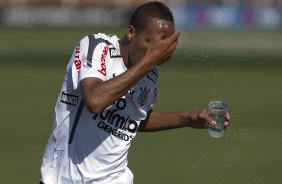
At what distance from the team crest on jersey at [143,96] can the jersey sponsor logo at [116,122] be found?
0.53 feet

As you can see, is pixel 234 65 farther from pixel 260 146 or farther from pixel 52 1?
pixel 52 1

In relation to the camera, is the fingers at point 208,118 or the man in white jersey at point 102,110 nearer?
the man in white jersey at point 102,110

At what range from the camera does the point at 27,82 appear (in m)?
23.8

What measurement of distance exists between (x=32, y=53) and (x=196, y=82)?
7786 millimetres

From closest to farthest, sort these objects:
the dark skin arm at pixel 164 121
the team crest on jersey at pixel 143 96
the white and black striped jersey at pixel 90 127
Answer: the white and black striped jersey at pixel 90 127 → the team crest on jersey at pixel 143 96 → the dark skin arm at pixel 164 121

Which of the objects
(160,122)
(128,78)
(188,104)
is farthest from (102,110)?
(188,104)

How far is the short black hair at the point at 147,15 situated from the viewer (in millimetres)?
6173

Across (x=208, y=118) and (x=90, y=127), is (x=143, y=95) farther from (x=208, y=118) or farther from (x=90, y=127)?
(x=208, y=118)

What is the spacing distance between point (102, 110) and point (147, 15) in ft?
2.62

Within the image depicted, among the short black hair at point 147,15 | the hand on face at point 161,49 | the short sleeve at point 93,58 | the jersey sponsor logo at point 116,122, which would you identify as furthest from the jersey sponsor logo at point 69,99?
the hand on face at point 161,49

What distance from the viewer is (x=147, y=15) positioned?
621 cm

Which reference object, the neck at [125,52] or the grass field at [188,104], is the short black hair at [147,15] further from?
the grass field at [188,104]

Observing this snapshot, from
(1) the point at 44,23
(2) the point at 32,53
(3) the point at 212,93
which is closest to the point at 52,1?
(1) the point at 44,23

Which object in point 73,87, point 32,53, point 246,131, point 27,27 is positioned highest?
point 73,87
